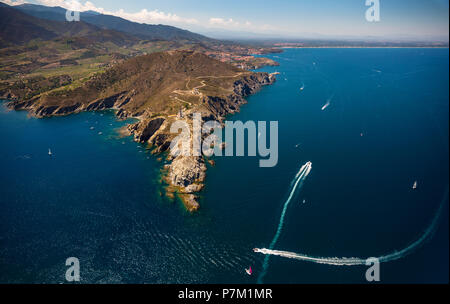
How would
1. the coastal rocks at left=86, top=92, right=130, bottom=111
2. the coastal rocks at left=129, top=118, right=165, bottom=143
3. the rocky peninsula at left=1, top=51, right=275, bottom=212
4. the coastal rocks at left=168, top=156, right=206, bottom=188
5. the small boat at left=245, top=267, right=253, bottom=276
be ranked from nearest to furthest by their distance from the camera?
the small boat at left=245, top=267, right=253, bottom=276 → the coastal rocks at left=168, top=156, right=206, bottom=188 → the coastal rocks at left=129, top=118, right=165, bottom=143 → the rocky peninsula at left=1, top=51, right=275, bottom=212 → the coastal rocks at left=86, top=92, right=130, bottom=111

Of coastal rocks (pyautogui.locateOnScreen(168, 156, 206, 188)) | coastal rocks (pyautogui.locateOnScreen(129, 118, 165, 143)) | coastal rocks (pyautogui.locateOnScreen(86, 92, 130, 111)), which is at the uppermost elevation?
coastal rocks (pyautogui.locateOnScreen(86, 92, 130, 111))

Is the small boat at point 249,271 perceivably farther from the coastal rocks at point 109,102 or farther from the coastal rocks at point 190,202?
the coastal rocks at point 109,102

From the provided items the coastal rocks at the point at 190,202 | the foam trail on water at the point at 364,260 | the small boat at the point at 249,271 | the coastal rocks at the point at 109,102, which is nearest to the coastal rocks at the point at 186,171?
the coastal rocks at the point at 190,202

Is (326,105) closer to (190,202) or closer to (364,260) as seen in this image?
(190,202)

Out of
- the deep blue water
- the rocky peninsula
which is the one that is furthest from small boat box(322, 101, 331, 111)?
the rocky peninsula

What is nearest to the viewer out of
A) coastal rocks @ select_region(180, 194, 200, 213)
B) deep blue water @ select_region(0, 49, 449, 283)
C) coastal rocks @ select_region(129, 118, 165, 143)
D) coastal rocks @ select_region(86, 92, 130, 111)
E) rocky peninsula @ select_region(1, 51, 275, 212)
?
deep blue water @ select_region(0, 49, 449, 283)

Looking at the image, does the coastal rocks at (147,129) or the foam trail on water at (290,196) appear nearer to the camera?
the foam trail on water at (290,196)

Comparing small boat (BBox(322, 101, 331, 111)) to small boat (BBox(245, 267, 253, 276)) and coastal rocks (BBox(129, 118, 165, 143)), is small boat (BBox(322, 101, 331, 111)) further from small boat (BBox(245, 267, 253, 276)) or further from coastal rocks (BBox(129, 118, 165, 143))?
small boat (BBox(245, 267, 253, 276))

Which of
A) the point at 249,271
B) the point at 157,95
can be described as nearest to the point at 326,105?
the point at 157,95

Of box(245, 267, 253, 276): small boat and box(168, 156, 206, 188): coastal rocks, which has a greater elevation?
box(168, 156, 206, 188): coastal rocks
